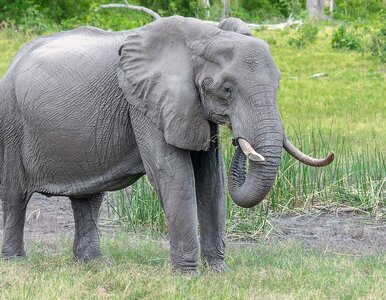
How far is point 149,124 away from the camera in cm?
636

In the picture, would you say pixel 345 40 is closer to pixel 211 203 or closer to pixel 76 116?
pixel 211 203

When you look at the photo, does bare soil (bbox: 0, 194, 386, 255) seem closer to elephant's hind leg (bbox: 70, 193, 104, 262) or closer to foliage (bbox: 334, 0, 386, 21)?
elephant's hind leg (bbox: 70, 193, 104, 262)

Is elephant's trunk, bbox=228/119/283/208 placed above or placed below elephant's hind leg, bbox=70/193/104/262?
above

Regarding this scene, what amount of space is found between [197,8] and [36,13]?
4.26 meters

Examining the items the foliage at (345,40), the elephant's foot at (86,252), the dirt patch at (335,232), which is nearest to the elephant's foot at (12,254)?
the elephant's foot at (86,252)

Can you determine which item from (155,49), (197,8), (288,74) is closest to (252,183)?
(155,49)

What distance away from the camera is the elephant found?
236 inches

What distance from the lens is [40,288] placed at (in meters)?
5.79

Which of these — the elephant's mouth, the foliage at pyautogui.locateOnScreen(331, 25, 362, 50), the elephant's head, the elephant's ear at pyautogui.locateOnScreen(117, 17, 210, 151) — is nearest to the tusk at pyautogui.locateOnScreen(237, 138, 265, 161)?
the elephant's head

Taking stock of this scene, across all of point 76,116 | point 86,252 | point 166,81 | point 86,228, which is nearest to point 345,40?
point 86,228

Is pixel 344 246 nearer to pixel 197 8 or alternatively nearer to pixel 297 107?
pixel 297 107

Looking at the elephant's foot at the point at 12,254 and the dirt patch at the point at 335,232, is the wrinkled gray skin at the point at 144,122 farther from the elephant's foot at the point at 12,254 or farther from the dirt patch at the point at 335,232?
the dirt patch at the point at 335,232

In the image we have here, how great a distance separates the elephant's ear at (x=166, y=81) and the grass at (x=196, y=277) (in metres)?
0.82

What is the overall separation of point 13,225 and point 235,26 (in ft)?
6.68
